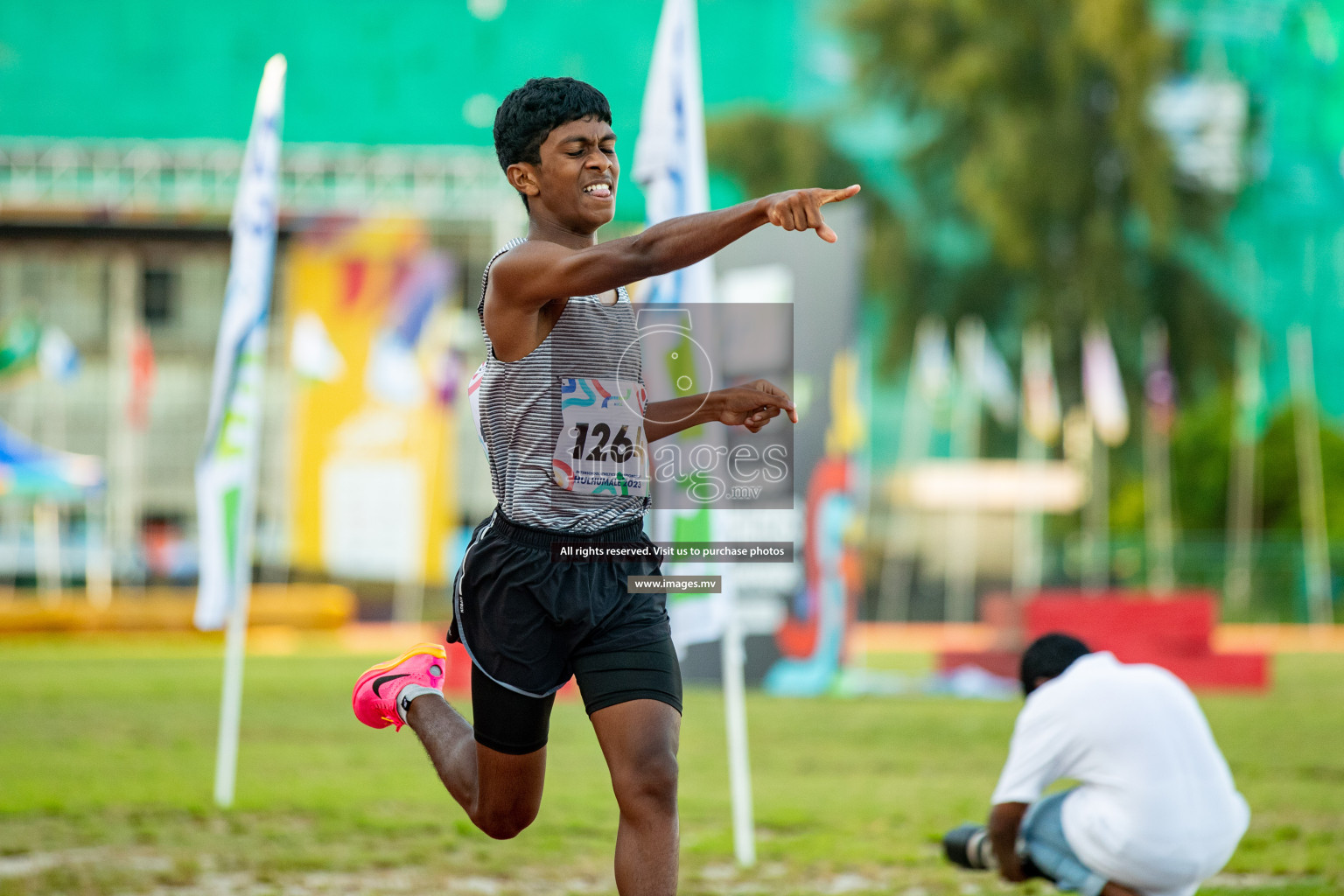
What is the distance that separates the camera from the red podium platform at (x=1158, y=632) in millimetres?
14594

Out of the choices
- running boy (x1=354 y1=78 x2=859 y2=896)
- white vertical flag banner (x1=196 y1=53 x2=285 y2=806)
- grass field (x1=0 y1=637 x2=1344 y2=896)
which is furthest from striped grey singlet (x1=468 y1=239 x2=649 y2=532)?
A: white vertical flag banner (x1=196 y1=53 x2=285 y2=806)

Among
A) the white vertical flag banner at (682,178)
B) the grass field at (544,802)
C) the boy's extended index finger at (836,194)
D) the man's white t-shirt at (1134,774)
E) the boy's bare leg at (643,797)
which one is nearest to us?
the boy's extended index finger at (836,194)

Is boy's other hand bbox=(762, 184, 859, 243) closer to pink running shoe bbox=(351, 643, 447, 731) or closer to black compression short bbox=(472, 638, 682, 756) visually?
black compression short bbox=(472, 638, 682, 756)

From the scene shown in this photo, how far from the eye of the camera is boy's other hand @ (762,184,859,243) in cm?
283

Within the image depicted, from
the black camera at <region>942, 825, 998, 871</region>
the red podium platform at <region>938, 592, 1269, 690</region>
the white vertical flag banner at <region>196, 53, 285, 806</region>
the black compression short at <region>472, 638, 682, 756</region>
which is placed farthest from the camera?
the red podium platform at <region>938, 592, 1269, 690</region>

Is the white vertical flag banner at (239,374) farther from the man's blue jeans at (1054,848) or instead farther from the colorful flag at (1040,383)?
the colorful flag at (1040,383)

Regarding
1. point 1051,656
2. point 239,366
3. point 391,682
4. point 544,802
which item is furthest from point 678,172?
point 544,802

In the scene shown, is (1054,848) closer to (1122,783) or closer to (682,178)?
(1122,783)

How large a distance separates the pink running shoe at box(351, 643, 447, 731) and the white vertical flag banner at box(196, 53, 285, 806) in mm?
3057

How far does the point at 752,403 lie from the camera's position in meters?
3.68

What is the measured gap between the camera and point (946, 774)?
9070 millimetres

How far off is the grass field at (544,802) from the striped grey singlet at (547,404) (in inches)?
98.6

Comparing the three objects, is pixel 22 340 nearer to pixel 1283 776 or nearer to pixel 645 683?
pixel 1283 776

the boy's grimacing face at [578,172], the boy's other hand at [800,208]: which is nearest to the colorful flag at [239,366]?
the boy's grimacing face at [578,172]
